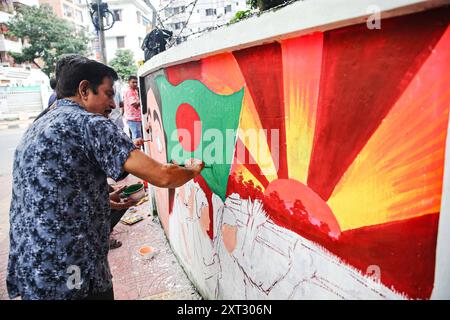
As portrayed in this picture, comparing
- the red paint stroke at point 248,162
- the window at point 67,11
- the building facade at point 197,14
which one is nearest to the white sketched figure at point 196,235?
the red paint stroke at point 248,162

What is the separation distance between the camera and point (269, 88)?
4.76 ft

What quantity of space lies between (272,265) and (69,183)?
1.12m

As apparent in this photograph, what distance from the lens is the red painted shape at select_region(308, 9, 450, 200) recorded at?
85 centimetres

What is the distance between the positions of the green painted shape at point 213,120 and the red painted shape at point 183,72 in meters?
0.04

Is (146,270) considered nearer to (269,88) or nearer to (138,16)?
(269,88)

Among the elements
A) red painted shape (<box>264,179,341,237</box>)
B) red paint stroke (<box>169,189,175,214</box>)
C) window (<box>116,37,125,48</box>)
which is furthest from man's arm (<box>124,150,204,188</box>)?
window (<box>116,37,125,48</box>)

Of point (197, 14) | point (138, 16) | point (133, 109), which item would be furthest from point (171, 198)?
point (138, 16)

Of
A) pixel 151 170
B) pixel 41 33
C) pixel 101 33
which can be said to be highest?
pixel 41 33

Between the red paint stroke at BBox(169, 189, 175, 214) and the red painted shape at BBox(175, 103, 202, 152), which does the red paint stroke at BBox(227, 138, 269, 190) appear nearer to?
the red painted shape at BBox(175, 103, 202, 152)

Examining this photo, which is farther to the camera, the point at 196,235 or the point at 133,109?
the point at 133,109

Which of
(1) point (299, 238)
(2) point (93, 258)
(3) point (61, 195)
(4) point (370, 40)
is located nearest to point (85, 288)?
(2) point (93, 258)

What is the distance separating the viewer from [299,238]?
4.60 ft

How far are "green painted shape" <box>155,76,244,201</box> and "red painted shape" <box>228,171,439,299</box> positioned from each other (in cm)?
69

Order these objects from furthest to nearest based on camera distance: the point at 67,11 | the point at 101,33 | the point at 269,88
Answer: the point at 67,11 → the point at 101,33 → the point at 269,88
